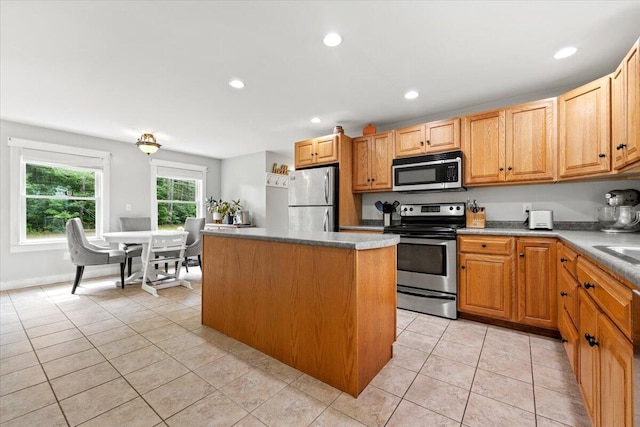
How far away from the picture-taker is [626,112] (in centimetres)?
191

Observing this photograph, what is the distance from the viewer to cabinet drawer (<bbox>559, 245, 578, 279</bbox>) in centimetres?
170

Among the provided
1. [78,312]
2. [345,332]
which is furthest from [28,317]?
[345,332]

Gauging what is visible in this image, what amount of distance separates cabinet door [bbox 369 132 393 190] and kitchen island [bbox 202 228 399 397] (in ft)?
6.01

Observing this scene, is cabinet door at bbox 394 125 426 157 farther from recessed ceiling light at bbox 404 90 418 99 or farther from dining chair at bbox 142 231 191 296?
dining chair at bbox 142 231 191 296

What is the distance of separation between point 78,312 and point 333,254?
3138mm

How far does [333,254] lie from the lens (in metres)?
1.65

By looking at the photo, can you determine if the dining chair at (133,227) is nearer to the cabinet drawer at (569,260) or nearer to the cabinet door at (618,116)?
the cabinet drawer at (569,260)

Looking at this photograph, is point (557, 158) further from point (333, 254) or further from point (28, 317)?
point (28, 317)

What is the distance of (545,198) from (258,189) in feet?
15.6

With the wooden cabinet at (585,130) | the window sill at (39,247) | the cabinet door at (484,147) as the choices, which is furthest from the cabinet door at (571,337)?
the window sill at (39,247)

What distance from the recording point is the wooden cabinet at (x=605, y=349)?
0.89m

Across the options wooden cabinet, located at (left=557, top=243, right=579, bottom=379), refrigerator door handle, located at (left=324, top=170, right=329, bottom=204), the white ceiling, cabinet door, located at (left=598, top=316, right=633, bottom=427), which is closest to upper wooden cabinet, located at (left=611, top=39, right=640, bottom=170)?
the white ceiling

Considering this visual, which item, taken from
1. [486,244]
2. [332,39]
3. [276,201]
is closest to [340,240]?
[332,39]

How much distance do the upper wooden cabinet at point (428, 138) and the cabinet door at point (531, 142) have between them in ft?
1.67
